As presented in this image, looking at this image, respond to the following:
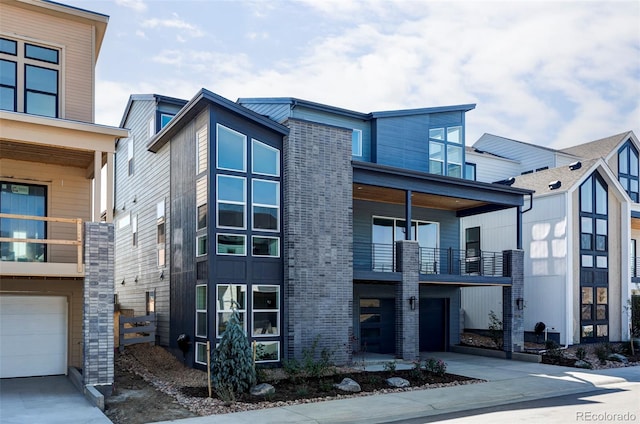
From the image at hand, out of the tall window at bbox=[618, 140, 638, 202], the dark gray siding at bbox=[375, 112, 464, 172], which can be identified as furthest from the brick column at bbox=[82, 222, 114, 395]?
the tall window at bbox=[618, 140, 638, 202]

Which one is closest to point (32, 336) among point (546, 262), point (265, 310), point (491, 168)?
point (265, 310)

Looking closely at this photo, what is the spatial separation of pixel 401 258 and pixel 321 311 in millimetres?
3722

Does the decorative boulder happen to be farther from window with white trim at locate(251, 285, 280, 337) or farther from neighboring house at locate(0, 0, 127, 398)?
neighboring house at locate(0, 0, 127, 398)

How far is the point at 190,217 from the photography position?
1772cm

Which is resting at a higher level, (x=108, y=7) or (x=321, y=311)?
(x=108, y=7)

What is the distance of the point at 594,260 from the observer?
83.7 ft

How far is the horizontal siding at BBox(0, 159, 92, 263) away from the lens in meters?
15.5

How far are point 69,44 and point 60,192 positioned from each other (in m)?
3.89

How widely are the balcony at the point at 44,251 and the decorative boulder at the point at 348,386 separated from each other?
6.57 metres

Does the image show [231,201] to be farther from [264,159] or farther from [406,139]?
[406,139]

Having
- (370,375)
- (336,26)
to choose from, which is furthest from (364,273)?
(336,26)

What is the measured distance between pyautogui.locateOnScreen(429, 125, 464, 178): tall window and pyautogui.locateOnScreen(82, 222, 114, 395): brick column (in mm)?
12997

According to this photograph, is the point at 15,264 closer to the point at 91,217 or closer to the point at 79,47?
the point at 91,217

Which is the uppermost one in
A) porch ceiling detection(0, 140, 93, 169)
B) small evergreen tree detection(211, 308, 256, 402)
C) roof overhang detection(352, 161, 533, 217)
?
porch ceiling detection(0, 140, 93, 169)
